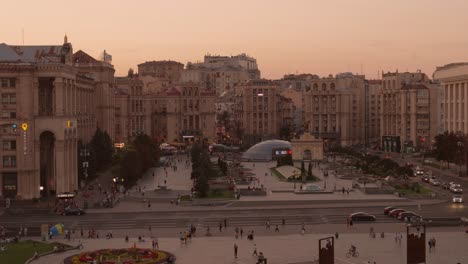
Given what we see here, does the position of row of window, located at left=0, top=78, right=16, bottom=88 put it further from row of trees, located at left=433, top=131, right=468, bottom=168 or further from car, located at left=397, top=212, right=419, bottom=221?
row of trees, located at left=433, top=131, right=468, bottom=168

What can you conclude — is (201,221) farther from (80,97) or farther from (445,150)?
(445,150)

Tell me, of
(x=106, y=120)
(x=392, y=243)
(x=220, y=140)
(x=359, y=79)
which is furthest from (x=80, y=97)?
(x=359, y=79)

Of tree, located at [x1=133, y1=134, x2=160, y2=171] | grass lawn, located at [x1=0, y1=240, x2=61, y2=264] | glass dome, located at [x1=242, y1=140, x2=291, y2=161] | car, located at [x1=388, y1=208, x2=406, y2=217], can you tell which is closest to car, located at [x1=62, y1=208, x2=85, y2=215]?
grass lawn, located at [x1=0, y1=240, x2=61, y2=264]

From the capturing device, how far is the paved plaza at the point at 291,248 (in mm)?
41156

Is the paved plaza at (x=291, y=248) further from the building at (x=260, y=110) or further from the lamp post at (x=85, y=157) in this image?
the building at (x=260, y=110)

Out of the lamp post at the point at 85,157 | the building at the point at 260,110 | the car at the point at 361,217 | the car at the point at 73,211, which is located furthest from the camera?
the building at the point at 260,110

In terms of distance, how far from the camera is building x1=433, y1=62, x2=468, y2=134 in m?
103

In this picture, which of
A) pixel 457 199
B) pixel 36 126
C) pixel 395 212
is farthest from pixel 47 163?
pixel 457 199

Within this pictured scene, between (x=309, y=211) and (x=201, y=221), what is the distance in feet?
32.3

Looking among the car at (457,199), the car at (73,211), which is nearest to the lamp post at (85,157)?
the car at (73,211)

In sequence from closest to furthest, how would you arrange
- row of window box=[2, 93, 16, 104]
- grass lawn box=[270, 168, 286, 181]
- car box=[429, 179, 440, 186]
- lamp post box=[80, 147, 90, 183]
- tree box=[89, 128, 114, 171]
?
row of window box=[2, 93, 16, 104] → lamp post box=[80, 147, 90, 183] → car box=[429, 179, 440, 186] → grass lawn box=[270, 168, 286, 181] → tree box=[89, 128, 114, 171]

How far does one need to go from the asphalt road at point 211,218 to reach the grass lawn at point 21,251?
268 inches

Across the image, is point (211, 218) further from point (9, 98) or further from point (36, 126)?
point (9, 98)

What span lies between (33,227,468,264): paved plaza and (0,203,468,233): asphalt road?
5.79 meters
